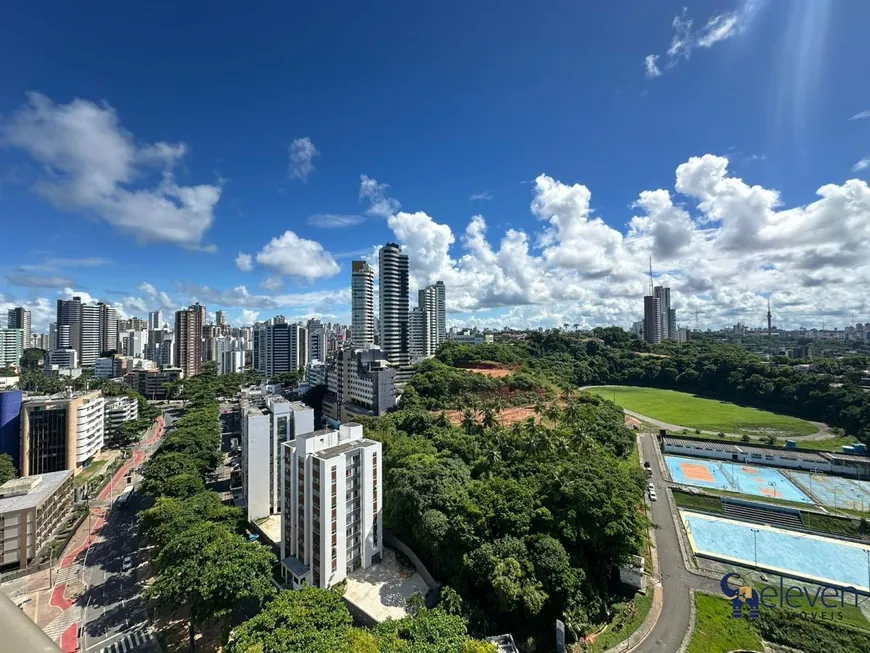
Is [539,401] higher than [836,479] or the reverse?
higher

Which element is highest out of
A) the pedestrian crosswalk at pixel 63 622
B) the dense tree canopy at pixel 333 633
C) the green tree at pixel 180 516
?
the green tree at pixel 180 516

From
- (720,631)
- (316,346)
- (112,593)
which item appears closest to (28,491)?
(112,593)

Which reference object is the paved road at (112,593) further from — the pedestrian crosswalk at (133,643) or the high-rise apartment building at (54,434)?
the high-rise apartment building at (54,434)

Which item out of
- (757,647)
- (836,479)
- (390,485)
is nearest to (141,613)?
(390,485)

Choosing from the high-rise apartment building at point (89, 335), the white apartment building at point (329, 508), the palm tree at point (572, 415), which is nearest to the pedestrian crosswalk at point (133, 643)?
the white apartment building at point (329, 508)

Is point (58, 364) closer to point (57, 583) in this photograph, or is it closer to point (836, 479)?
point (57, 583)

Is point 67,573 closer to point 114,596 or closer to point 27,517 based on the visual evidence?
point 27,517
